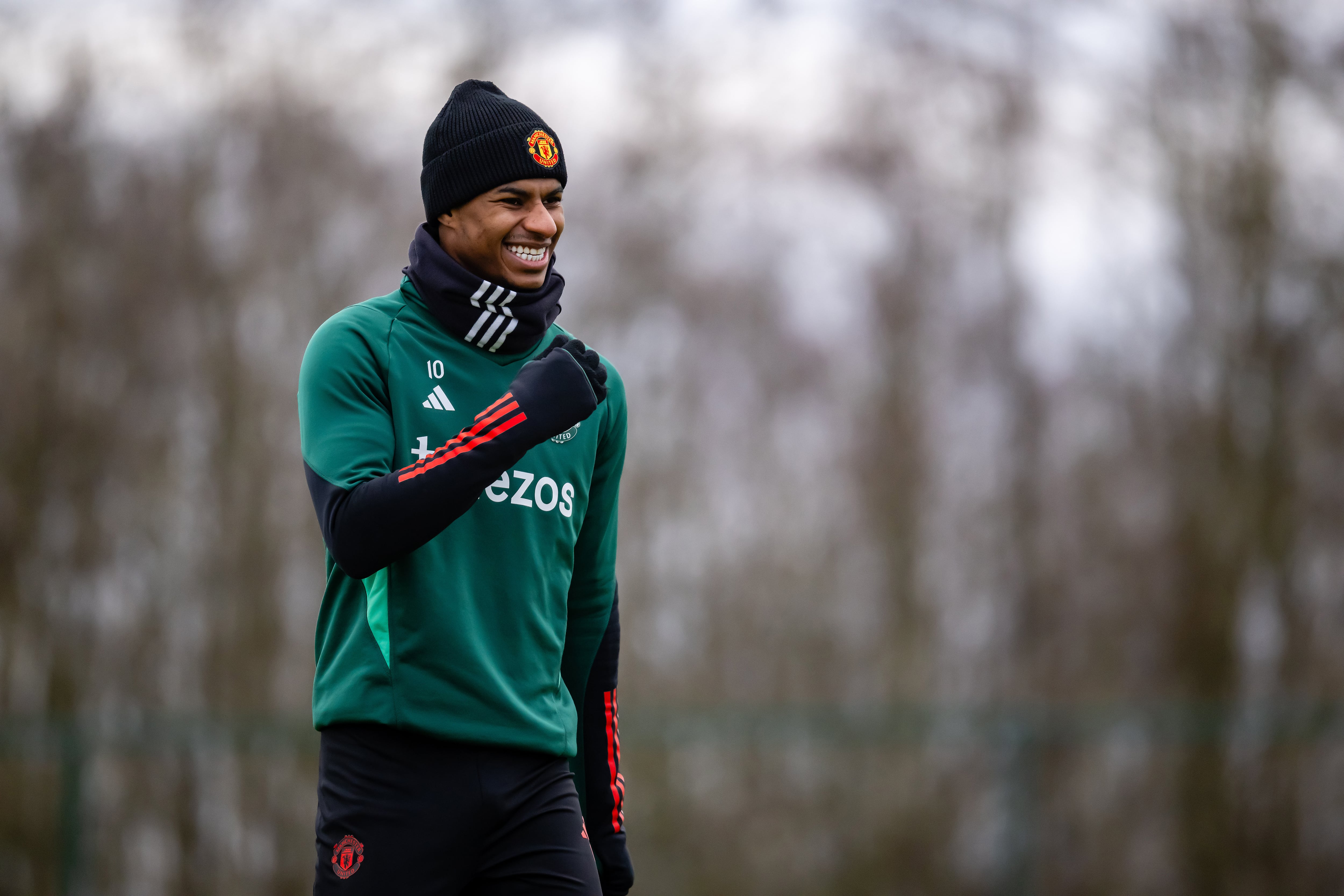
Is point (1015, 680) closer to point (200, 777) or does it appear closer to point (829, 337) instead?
point (829, 337)

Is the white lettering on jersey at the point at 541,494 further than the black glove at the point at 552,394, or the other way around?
the white lettering on jersey at the point at 541,494

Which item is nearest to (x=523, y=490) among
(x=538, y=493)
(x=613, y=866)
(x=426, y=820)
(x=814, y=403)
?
(x=538, y=493)

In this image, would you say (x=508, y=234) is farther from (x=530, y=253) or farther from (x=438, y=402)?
(x=438, y=402)

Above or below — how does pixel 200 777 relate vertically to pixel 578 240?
below

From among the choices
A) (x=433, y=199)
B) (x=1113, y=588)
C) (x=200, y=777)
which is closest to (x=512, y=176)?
(x=433, y=199)

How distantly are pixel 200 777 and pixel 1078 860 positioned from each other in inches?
257

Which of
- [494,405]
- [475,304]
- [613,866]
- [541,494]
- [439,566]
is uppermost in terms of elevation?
[475,304]

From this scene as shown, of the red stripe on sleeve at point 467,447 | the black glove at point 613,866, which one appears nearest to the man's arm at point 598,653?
the black glove at point 613,866

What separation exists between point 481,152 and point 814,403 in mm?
9965

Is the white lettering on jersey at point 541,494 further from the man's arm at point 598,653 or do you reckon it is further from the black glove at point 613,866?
the black glove at point 613,866

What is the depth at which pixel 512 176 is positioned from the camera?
7.40 ft

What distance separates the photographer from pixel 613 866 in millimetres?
2480

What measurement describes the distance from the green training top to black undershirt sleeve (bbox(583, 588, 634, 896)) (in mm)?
174

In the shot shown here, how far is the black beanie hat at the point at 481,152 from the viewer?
2260mm
